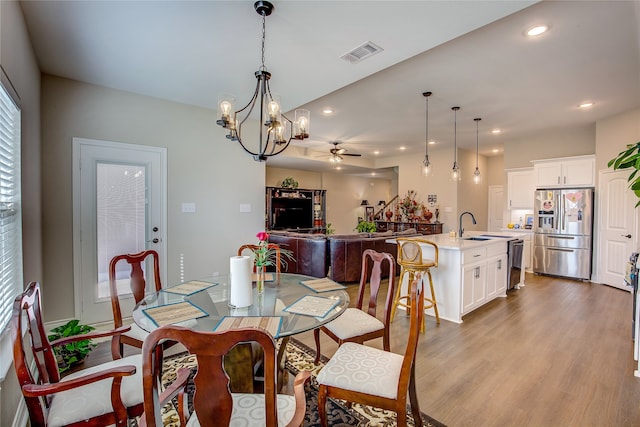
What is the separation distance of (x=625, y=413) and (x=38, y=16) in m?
4.94

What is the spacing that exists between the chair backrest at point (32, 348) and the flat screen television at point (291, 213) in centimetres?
757

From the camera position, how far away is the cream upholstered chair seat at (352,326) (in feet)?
6.84

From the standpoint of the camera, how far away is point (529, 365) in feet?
8.17

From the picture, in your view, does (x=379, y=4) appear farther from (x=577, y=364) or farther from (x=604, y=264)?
(x=604, y=264)

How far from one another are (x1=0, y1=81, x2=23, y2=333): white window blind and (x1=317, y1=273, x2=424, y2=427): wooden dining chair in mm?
1863

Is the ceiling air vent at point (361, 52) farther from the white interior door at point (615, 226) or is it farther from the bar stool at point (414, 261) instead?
the white interior door at point (615, 226)

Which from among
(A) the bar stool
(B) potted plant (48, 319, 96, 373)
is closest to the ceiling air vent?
(A) the bar stool

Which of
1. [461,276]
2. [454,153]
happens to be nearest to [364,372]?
[461,276]

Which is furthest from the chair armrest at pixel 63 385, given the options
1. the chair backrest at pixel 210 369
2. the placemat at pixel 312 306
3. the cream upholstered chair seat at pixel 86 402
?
the placemat at pixel 312 306

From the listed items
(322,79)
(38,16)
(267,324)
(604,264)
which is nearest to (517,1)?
(322,79)

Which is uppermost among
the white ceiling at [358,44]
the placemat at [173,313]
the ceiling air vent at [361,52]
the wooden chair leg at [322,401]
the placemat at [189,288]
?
the white ceiling at [358,44]

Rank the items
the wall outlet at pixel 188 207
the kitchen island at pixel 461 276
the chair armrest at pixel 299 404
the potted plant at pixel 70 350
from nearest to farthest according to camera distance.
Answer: the chair armrest at pixel 299 404 → the potted plant at pixel 70 350 → the kitchen island at pixel 461 276 → the wall outlet at pixel 188 207

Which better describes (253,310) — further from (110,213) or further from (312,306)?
(110,213)

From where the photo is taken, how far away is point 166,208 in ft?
12.5
